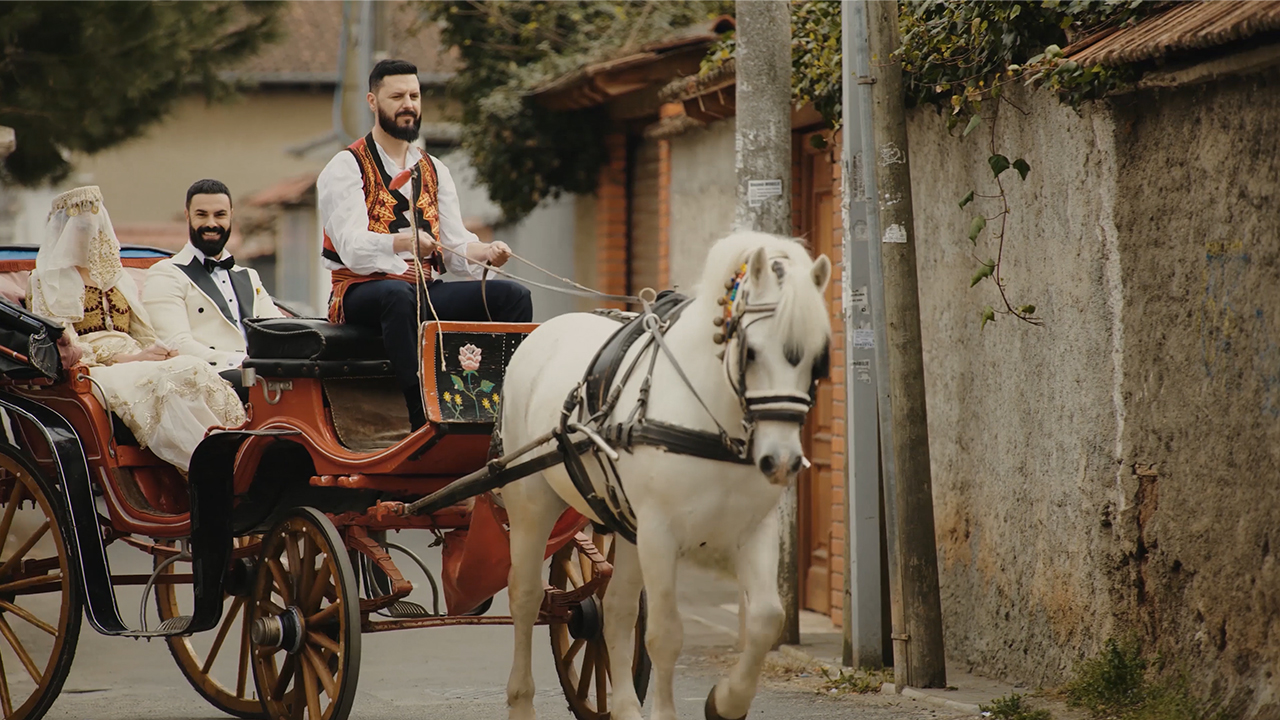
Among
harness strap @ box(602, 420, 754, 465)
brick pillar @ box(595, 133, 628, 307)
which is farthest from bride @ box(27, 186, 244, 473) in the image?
brick pillar @ box(595, 133, 628, 307)

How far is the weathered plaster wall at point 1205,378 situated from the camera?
17.7 feet

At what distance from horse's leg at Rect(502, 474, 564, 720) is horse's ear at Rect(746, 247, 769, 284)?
142 cm

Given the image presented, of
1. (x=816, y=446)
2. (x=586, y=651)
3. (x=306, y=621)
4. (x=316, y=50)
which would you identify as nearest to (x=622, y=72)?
(x=816, y=446)

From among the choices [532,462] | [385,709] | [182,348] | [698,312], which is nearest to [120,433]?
[182,348]

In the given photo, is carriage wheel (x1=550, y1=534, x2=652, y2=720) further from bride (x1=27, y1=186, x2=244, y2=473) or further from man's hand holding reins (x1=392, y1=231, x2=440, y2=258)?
bride (x1=27, y1=186, x2=244, y2=473)

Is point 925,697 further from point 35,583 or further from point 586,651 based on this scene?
point 35,583

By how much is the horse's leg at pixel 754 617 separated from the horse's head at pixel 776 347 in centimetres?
35

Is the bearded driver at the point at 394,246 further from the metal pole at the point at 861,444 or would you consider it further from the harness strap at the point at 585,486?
the metal pole at the point at 861,444

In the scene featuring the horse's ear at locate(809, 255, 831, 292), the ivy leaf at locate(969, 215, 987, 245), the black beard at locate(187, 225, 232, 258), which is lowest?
the horse's ear at locate(809, 255, 831, 292)

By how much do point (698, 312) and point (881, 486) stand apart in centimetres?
292

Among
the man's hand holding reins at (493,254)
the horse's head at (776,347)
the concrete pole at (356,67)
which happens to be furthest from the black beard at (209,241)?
the concrete pole at (356,67)

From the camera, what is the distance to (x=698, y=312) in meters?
4.88

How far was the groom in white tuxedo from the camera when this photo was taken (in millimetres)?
7230

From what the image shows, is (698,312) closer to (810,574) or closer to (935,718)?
(935,718)
